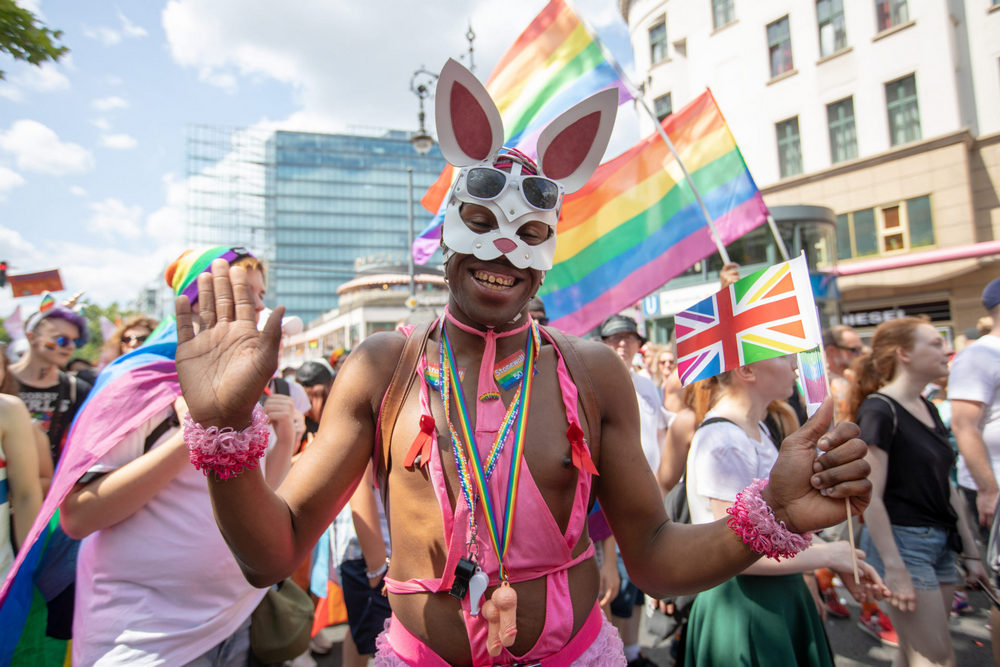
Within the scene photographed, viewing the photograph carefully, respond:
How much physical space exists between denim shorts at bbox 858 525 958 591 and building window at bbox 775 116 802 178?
21.4m

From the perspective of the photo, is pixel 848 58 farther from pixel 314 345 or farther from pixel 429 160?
pixel 429 160

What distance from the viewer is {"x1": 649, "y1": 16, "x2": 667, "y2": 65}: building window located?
25391mm

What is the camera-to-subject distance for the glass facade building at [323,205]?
332ft

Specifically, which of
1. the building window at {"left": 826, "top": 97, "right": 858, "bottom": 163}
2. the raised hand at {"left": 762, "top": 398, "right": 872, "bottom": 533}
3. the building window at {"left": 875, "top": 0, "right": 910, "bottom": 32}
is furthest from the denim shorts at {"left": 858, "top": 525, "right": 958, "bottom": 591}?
the building window at {"left": 875, "top": 0, "right": 910, "bottom": 32}

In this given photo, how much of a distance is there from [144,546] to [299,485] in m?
0.93

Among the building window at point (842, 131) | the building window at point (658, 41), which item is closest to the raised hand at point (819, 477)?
the building window at point (842, 131)

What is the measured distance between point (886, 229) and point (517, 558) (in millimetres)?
22061

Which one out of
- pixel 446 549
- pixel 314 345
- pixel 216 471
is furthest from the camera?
pixel 314 345

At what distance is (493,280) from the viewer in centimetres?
172

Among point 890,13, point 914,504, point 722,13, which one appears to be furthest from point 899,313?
point 914,504

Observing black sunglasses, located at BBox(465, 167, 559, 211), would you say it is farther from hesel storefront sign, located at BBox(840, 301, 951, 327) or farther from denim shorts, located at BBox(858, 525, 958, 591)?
hesel storefront sign, located at BBox(840, 301, 951, 327)

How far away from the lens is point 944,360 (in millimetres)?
3279

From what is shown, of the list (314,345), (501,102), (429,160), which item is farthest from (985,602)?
(429,160)

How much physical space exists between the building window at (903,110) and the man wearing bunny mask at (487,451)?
22.1 metres
